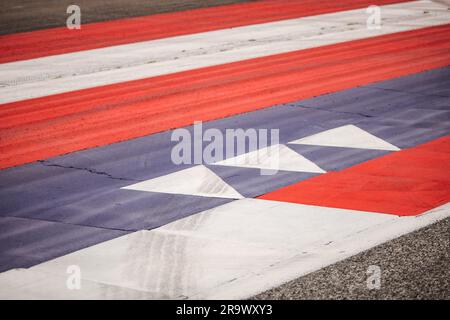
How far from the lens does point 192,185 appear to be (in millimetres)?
7387

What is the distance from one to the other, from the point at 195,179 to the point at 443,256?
8.95ft

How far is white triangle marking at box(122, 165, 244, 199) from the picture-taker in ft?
23.5

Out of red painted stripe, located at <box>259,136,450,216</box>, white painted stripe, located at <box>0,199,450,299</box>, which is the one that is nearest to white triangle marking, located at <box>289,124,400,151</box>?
red painted stripe, located at <box>259,136,450,216</box>

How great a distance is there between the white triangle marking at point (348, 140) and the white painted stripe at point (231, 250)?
1981mm

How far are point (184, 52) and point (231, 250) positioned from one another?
28.1ft

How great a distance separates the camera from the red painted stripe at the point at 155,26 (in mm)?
15023

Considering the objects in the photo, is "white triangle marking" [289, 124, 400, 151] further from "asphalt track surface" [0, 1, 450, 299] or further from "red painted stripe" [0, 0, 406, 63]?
"red painted stripe" [0, 0, 406, 63]

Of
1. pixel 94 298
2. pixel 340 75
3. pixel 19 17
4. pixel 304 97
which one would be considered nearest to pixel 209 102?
pixel 304 97

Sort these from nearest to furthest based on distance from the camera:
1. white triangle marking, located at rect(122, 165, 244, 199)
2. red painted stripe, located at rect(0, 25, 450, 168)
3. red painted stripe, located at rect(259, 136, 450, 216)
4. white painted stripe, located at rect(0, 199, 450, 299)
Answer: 1. white painted stripe, located at rect(0, 199, 450, 299)
2. red painted stripe, located at rect(259, 136, 450, 216)
3. white triangle marking, located at rect(122, 165, 244, 199)
4. red painted stripe, located at rect(0, 25, 450, 168)

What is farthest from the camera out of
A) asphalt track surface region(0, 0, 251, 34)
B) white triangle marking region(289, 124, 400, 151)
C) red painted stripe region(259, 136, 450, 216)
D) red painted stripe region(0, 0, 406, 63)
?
asphalt track surface region(0, 0, 251, 34)

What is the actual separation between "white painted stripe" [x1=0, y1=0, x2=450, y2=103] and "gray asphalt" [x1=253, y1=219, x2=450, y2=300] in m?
6.89

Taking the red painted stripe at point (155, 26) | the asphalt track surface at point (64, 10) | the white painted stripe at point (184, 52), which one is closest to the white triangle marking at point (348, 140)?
the white painted stripe at point (184, 52)

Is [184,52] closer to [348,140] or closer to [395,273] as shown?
[348,140]

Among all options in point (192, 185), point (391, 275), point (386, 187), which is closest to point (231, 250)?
point (391, 275)
